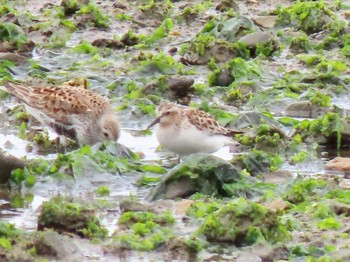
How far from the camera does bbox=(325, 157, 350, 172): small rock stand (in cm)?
1229

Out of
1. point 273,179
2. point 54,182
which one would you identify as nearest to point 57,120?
point 54,182

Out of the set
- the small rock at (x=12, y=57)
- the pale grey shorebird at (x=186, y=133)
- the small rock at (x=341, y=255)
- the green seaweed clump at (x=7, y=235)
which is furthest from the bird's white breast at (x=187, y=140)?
the small rock at (x=12, y=57)

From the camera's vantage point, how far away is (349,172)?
1225cm

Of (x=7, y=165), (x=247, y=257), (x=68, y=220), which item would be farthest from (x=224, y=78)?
(x=247, y=257)

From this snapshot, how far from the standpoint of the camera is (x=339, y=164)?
12.4m

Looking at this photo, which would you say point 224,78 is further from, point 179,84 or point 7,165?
point 7,165

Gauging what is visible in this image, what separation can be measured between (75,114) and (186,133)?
1.45 metres

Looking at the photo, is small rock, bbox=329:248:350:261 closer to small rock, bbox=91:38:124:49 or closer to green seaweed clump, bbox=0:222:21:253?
green seaweed clump, bbox=0:222:21:253

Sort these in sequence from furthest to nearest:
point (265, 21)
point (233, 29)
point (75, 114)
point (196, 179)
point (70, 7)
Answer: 1. point (70, 7)
2. point (265, 21)
3. point (233, 29)
4. point (75, 114)
5. point (196, 179)

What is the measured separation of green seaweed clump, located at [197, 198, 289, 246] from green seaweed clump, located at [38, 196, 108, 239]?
87 cm

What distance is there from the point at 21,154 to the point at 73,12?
26.0 ft

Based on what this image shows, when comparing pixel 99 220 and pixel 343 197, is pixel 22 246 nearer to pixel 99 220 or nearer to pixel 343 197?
pixel 99 220

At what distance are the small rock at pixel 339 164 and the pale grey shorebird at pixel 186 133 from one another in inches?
43.9

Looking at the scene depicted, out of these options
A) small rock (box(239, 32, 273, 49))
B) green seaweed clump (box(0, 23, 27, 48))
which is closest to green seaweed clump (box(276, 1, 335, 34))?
small rock (box(239, 32, 273, 49))
